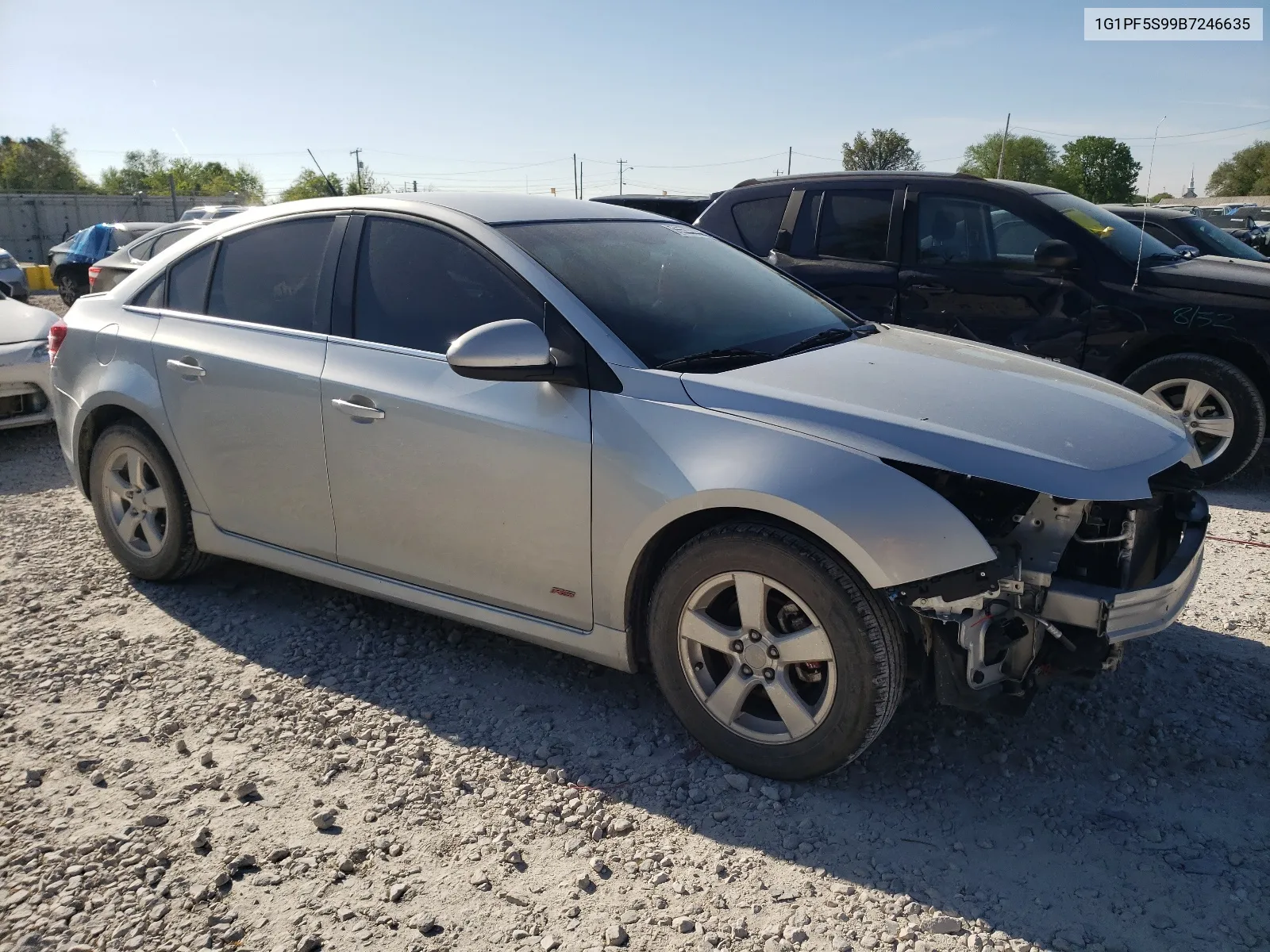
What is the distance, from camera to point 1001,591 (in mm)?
2768

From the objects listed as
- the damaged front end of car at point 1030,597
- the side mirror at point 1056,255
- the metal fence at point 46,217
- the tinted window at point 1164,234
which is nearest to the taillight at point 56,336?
the damaged front end of car at point 1030,597

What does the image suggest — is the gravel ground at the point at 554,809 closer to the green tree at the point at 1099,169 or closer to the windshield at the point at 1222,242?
the windshield at the point at 1222,242

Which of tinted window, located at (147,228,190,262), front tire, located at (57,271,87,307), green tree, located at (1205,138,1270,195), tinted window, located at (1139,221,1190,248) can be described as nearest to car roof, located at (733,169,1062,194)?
tinted window, located at (1139,221,1190,248)

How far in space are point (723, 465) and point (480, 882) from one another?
1323 mm

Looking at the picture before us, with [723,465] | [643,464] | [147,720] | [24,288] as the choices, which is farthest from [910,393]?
[24,288]

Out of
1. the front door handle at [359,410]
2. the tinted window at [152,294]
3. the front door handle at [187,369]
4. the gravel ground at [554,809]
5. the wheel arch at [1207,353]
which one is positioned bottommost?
the gravel ground at [554,809]

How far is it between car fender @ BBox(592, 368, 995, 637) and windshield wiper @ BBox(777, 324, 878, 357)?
630mm

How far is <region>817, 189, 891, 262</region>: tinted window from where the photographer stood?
7.19 m

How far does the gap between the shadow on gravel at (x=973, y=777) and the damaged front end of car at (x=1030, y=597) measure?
29cm

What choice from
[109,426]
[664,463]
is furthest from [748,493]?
[109,426]

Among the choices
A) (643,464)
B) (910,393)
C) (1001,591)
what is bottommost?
(1001,591)

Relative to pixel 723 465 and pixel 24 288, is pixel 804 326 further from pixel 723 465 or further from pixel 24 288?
pixel 24 288

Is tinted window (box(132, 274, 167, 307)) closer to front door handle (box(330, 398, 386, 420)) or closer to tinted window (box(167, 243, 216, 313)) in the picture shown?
tinted window (box(167, 243, 216, 313))

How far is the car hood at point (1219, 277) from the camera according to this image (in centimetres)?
614
